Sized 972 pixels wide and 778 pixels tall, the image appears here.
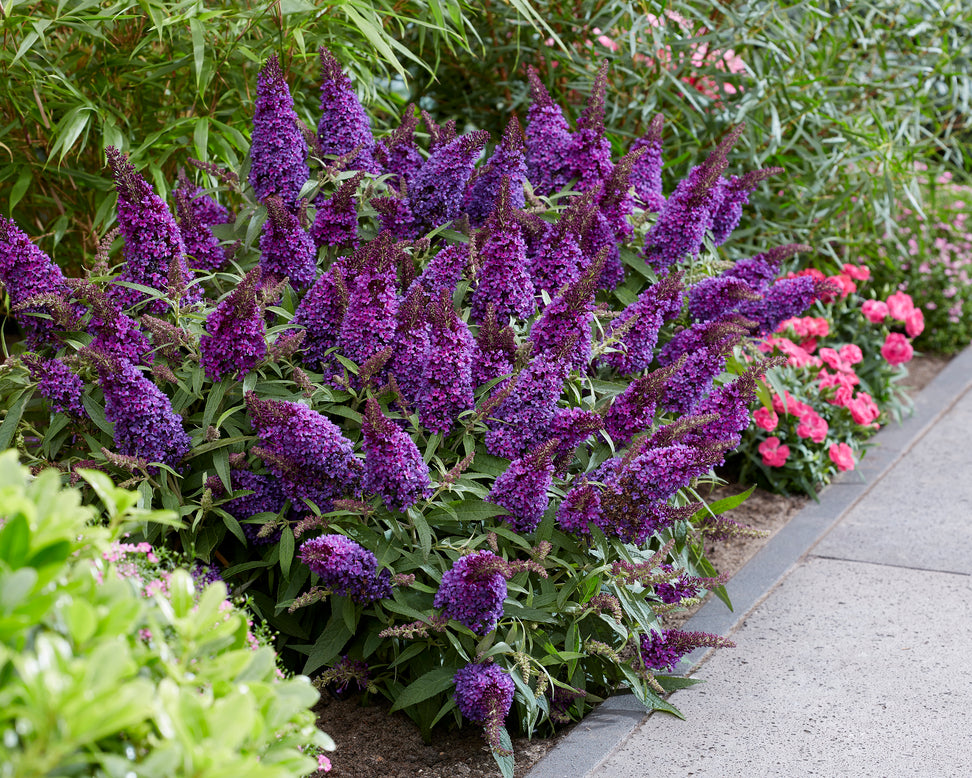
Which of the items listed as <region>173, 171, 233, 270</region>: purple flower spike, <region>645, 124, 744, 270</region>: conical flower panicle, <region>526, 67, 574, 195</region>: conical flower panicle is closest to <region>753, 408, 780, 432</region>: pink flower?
<region>645, 124, 744, 270</region>: conical flower panicle

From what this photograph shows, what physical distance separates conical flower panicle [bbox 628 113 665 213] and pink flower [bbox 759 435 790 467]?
113 cm

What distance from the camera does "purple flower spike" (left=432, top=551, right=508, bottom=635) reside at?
6.89 ft

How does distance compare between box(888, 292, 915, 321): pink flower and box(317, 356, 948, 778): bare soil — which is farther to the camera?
box(888, 292, 915, 321): pink flower

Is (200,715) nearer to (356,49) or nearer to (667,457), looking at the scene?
(667,457)

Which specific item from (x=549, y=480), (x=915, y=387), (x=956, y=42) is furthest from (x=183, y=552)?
(x=956, y=42)

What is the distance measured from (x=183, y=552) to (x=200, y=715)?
1363 mm

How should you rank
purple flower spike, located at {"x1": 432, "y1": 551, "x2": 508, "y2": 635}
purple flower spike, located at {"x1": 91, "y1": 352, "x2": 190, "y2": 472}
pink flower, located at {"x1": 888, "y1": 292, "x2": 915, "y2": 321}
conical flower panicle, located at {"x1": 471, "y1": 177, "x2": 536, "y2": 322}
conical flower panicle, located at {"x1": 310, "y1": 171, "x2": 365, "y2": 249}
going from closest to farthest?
purple flower spike, located at {"x1": 432, "y1": 551, "x2": 508, "y2": 635} < purple flower spike, located at {"x1": 91, "y1": 352, "x2": 190, "y2": 472} < conical flower panicle, located at {"x1": 471, "y1": 177, "x2": 536, "y2": 322} < conical flower panicle, located at {"x1": 310, "y1": 171, "x2": 365, "y2": 249} < pink flower, located at {"x1": 888, "y1": 292, "x2": 915, "y2": 321}

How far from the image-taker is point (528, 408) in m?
2.46

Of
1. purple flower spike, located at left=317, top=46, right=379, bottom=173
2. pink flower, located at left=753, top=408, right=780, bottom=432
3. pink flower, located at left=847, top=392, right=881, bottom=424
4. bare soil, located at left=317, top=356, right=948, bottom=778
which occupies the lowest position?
bare soil, located at left=317, top=356, right=948, bottom=778

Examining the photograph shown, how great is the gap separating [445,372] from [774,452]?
1.95 meters

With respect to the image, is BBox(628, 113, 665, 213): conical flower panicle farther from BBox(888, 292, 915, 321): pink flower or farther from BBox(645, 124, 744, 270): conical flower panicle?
BBox(888, 292, 915, 321): pink flower

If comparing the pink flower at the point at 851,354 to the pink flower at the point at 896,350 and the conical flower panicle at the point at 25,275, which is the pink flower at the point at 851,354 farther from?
the conical flower panicle at the point at 25,275

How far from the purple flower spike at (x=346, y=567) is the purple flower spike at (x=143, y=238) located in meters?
0.87

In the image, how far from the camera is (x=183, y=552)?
2.53 m
